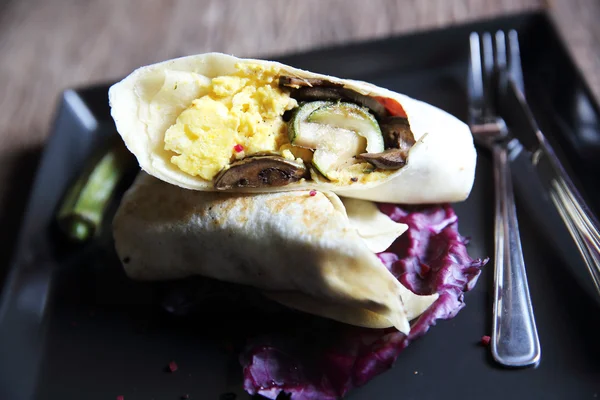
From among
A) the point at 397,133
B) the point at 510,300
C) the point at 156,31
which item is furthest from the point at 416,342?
the point at 156,31

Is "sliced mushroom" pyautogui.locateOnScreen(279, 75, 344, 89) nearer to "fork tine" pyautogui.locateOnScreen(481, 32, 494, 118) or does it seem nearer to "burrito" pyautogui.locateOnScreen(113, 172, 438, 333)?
"burrito" pyautogui.locateOnScreen(113, 172, 438, 333)

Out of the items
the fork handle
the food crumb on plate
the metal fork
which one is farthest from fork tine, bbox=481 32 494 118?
the food crumb on plate

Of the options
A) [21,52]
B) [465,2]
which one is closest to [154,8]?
[21,52]

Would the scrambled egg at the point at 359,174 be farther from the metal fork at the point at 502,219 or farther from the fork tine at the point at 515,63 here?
the fork tine at the point at 515,63

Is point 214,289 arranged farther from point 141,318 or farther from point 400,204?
point 400,204

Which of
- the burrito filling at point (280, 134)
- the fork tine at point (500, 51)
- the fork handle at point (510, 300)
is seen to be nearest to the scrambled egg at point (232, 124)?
the burrito filling at point (280, 134)

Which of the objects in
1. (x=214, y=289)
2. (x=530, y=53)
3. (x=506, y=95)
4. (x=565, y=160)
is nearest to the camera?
(x=214, y=289)
